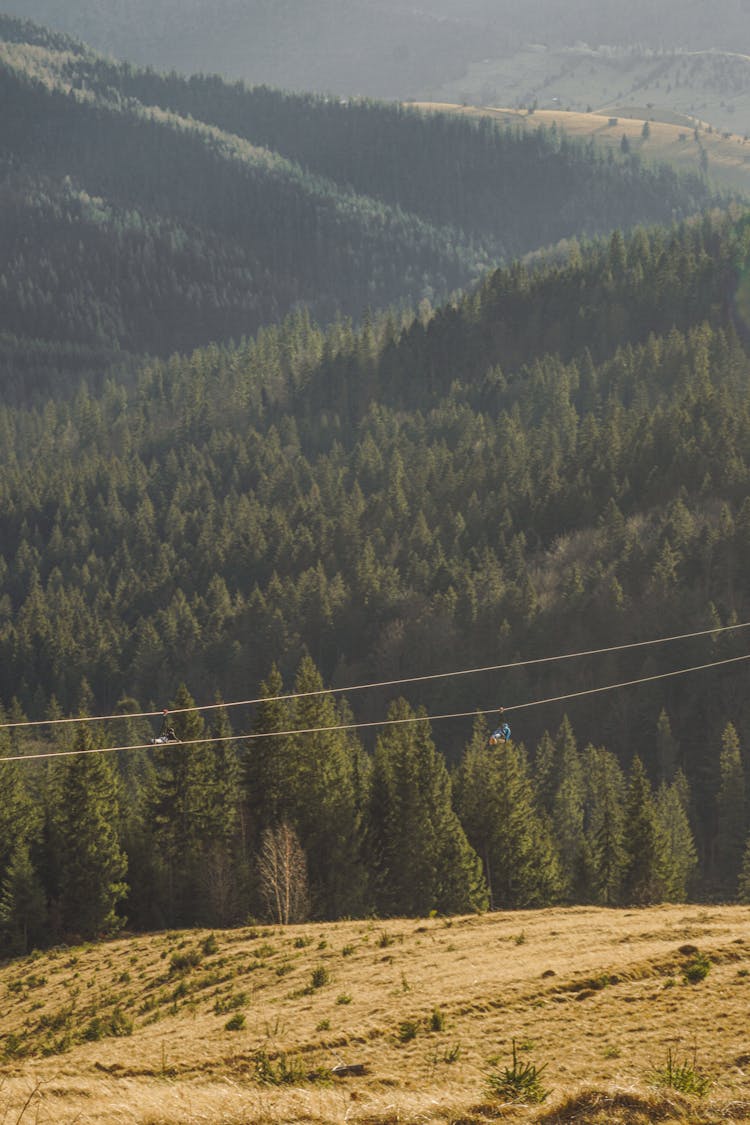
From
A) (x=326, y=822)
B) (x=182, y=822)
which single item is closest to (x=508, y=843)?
(x=326, y=822)

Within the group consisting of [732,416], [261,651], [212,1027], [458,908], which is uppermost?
[732,416]

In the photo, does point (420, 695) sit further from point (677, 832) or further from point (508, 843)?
point (508, 843)

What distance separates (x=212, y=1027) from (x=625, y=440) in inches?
5860

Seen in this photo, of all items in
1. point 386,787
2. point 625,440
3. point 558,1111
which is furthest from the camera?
point 625,440

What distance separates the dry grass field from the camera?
22562 millimetres

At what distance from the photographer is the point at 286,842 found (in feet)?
206

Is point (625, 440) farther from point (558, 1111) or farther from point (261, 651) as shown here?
point (558, 1111)

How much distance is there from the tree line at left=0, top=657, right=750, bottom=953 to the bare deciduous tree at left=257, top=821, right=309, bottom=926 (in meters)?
0.11

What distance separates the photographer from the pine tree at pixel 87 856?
60.7m

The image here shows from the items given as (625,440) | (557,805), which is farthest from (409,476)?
(557,805)

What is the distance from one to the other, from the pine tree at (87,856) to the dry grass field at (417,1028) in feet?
50.8

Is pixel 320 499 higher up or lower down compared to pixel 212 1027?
higher up

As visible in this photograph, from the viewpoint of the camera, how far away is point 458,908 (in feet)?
212

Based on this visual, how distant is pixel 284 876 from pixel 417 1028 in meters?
33.3
